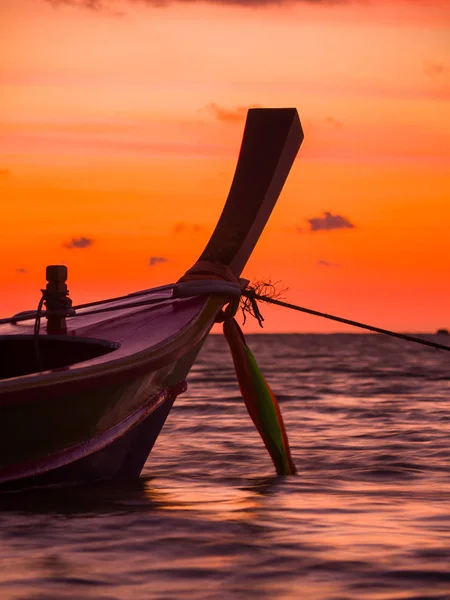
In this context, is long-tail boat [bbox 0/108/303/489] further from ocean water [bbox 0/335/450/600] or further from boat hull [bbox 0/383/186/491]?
ocean water [bbox 0/335/450/600]

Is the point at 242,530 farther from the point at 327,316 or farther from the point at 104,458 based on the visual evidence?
the point at 327,316

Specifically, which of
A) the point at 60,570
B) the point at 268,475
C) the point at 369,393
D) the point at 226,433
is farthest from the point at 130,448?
the point at 369,393

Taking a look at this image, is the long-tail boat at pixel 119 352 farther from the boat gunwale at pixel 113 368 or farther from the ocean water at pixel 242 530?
the ocean water at pixel 242 530

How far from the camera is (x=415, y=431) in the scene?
1723 centimetres

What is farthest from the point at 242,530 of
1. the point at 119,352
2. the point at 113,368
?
the point at 119,352

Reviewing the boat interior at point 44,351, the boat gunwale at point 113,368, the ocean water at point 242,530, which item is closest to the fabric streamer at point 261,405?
the ocean water at point 242,530

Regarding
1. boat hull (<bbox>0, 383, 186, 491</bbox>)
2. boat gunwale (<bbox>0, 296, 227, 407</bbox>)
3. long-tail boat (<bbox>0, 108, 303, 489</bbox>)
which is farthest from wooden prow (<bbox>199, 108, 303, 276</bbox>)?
boat hull (<bbox>0, 383, 186, 491</bbox>)

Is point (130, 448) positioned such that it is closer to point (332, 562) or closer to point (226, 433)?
point (332, 562)

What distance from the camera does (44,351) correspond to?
400 inches

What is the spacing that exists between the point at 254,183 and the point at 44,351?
279 centimetres

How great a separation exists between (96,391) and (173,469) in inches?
139

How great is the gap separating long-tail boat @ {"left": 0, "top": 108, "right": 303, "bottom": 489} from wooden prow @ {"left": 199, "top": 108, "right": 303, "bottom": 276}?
0.01 metres

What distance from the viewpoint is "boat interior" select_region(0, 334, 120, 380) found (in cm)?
979

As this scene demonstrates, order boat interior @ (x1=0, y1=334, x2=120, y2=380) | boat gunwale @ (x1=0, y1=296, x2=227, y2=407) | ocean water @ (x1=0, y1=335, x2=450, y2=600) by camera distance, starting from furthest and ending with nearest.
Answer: boat interior @ (x1=0, y1=334, x2=120, y2=380) → boat gunwale @ (x1=0, y1=296, x2=227, y2=407) → ocean water @ (x1=0, y1=335, x2=450, y2=600)
